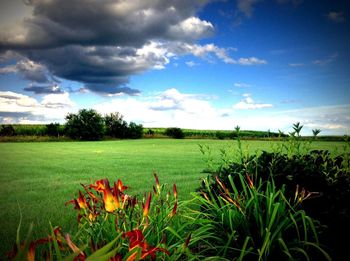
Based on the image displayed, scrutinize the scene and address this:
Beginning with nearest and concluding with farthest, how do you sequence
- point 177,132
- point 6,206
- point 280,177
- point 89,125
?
point 280,177 < point 6,206 < point 89,125 < point 177,132

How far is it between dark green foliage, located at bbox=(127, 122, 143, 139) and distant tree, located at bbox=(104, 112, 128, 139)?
2.26 ft

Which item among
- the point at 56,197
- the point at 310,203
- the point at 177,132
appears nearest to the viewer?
the point at 310,203

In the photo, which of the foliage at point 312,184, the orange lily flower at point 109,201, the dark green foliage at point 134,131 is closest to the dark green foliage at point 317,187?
the foliage at point 312,184

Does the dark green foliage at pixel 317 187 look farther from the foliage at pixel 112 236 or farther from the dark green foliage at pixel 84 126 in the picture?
the dark green foliage at pixel 84 126

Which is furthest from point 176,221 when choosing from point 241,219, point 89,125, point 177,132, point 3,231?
point 177,132

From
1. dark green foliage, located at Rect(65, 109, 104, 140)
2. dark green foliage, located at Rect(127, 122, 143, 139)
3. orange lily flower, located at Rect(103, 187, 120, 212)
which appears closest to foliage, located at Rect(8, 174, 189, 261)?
orange lily flower, located at Rect(103, 187, 120, 212)

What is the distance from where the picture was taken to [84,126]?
4862cm

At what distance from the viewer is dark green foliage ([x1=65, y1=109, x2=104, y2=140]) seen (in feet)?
160

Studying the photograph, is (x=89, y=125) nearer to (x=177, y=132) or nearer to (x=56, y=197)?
(x=177, y=132)

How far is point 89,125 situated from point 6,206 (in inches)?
1717

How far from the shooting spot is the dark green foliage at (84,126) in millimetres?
48688

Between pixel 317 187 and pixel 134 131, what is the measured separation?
50.3 meters

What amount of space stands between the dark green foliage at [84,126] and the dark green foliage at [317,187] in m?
46.7

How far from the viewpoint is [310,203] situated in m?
3.45
